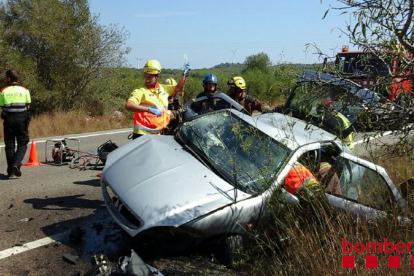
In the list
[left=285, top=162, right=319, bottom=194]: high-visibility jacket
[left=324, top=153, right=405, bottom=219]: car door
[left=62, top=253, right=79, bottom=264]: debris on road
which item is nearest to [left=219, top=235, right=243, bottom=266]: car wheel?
[left=285, top=162, right=319, bottom=194]: high-visibility jacket

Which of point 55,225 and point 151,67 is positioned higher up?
point 151,67

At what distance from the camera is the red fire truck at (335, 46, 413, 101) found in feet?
9.53

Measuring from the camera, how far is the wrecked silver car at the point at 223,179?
3.90m

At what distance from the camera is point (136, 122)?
6.14 metres

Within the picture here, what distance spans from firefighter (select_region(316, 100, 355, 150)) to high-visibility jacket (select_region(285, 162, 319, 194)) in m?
0.46

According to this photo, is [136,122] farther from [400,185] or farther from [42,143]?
[42,143]

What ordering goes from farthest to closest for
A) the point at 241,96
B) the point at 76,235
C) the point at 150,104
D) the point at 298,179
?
the point at 241,96 < the point at 150,104 < the point at 76,235 < the point at 298,179

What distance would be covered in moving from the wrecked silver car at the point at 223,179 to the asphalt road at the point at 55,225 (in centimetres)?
40

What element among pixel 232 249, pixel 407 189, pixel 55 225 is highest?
pixel 407 189

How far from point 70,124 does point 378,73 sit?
44.2 feet

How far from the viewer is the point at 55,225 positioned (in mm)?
5270

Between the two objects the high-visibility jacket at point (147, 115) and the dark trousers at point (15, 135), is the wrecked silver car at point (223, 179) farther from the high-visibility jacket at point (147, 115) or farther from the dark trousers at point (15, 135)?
A: the dark trousers at point (15, 135)

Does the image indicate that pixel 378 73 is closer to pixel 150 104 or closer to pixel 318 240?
pixel 318 240

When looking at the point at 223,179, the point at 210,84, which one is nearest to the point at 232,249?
the point at 223,179
